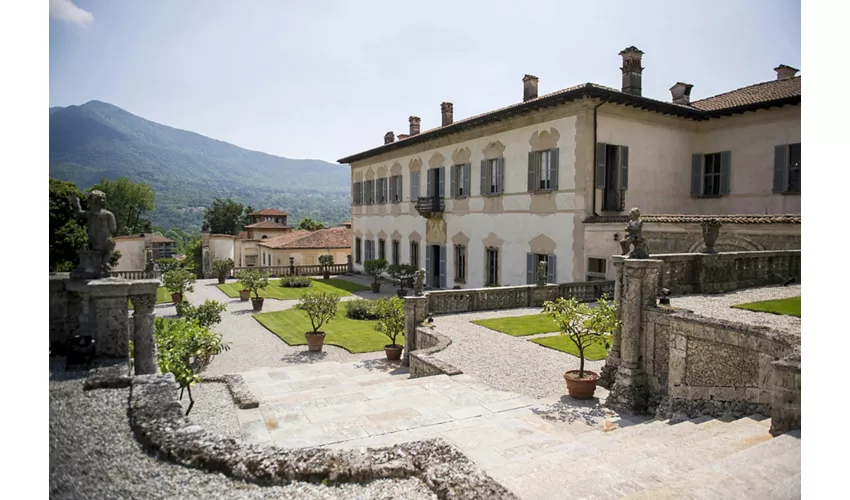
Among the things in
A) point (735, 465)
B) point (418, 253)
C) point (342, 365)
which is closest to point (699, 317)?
point (735, 465)

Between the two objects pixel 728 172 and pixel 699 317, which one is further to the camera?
pixel 728 172

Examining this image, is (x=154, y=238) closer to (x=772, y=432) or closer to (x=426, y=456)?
(x=426, y=456)

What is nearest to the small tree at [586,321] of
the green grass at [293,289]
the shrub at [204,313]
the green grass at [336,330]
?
the green grass at [336,330]

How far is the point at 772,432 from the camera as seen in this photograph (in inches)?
217

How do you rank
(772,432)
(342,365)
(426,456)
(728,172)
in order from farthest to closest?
(728,172) → (342,365) → (772,432) → (426,456)

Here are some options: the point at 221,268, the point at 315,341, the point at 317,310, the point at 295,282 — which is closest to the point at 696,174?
the point at 317,310

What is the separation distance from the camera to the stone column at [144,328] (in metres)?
6.27

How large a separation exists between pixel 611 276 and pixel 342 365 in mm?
9746

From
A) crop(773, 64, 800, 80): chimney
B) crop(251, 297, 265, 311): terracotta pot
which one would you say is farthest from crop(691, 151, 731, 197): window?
crop(251, 297, 265, 311): terracotta pot

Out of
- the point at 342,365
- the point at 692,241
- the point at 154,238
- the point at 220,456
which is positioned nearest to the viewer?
the point at 220,456

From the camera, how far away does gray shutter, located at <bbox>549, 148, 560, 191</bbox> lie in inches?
752

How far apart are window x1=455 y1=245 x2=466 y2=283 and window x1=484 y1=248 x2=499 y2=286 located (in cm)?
187

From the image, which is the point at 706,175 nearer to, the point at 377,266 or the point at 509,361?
the point at 509,361

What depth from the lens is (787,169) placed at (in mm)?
17328
